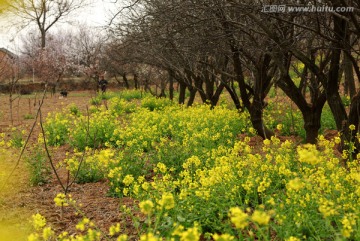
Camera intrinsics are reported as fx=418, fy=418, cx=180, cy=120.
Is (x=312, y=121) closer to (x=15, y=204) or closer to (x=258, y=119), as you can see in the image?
(x=258, y=119)

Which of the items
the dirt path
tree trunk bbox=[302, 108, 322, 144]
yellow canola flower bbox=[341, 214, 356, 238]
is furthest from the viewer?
tree trunk bbox=[302, 108, 322, 144]

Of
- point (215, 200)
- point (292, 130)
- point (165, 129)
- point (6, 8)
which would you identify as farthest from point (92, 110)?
point (6, 8)

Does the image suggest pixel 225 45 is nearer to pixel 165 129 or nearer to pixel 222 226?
pixel 165 129

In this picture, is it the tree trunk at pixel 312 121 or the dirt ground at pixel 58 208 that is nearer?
the dirt ground at pixel 58 208

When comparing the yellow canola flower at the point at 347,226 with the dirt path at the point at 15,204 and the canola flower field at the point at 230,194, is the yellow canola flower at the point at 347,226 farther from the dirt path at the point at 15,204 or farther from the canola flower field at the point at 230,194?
the dirt path at the point at 15,204

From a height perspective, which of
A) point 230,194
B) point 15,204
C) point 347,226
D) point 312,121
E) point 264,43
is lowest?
point 15,204

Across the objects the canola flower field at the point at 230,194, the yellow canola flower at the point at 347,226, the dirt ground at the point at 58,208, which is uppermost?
the yellow canola flower at the point at 347,226

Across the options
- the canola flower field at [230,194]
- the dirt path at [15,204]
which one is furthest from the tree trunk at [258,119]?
the dirt path at [15,204]

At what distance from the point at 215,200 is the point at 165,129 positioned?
5.30 metres

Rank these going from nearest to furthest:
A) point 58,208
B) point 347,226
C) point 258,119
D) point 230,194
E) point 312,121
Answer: point 347,226
point 230,194
point 58,208
point 312,121
point 258,119

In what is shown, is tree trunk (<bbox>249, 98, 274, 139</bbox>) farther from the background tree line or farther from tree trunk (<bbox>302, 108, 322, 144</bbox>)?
tree trunk (<bbox>302, 108, 322, 144</bbox>)

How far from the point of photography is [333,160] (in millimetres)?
3869

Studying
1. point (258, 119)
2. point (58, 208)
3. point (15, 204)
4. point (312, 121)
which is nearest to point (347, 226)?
point (58, 208)

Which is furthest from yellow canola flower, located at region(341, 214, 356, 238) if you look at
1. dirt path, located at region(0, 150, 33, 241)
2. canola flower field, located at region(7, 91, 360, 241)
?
dirt path, located at region(0, 150, 33, 241)
